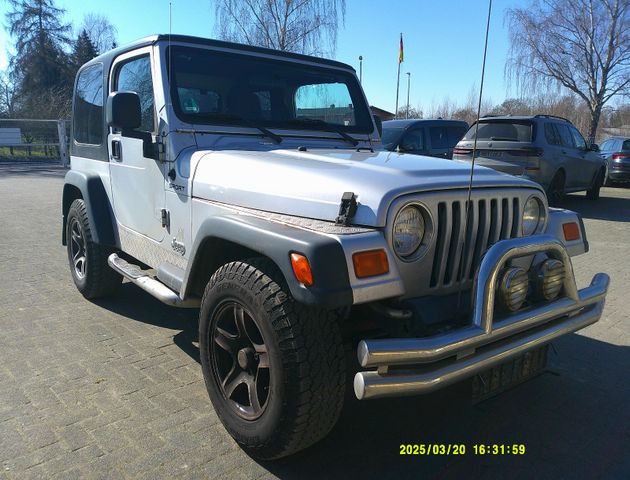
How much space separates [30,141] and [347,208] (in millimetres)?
26248

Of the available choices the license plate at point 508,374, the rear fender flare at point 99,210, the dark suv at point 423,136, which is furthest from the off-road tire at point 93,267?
the dark suv at point 423,136

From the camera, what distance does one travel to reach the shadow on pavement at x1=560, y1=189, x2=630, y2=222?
10516 millimetres

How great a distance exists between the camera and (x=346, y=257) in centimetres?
195

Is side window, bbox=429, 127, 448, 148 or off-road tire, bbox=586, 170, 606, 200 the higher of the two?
side window, bbox=429, 127, 448, 148

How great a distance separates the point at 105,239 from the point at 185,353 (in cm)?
133

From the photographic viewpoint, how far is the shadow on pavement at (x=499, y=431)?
94.4 inches

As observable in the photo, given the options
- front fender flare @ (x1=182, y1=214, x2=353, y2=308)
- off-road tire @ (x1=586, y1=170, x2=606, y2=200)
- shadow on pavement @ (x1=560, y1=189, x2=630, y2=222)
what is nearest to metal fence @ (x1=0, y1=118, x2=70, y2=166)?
shadow on pavement @ (x1=560, y1=189, x2=630, y2=222)

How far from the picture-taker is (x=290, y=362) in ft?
6.73

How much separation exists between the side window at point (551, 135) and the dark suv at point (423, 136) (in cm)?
171

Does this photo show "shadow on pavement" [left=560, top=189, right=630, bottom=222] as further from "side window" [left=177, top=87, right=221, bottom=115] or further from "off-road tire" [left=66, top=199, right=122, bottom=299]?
"off-road tire" [left=66, top=199, right=122, bottom=299]

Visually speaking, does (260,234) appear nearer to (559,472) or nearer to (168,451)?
(168,451)

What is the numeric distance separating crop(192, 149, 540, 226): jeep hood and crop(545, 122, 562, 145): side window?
8111 mm

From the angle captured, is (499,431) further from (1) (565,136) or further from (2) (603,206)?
(2) (603,206)

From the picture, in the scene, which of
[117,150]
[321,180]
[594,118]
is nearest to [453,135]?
[117,150]
